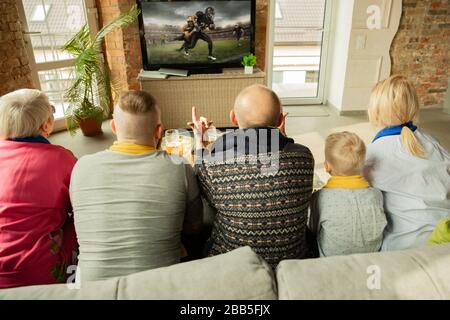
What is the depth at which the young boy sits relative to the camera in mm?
1320

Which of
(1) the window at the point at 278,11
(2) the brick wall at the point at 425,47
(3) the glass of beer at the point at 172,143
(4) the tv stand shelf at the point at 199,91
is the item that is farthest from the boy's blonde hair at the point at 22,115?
(2) the brick wall at the point at 425,47

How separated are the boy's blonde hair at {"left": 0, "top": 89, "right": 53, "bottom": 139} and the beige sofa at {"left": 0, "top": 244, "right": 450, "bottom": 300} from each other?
30.5 inches

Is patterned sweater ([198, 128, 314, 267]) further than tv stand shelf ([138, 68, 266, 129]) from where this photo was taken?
No

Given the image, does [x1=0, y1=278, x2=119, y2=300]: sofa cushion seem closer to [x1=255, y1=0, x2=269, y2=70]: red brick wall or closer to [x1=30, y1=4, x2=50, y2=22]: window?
[x1=30, y1=4, x2=50, y2=22]: window

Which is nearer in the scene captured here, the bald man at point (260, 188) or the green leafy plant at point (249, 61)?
the bald man at point (260, 188)

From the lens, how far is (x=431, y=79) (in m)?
4.89

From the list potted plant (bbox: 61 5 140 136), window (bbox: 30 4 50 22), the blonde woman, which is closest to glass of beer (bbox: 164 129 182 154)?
the blonde woman

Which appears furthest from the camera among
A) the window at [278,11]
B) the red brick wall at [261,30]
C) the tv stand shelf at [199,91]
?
the window at [278,11]

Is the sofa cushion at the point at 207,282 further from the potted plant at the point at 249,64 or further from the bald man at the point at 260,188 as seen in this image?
the potted plant at the point at 249,64

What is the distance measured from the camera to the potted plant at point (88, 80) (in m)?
3.87

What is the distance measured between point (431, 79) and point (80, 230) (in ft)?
17.1

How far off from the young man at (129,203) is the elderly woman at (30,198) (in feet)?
0.56

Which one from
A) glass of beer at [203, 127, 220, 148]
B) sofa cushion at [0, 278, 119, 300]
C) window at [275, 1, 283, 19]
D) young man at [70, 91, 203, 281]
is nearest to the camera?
sofa cushion at [0, 278, 119, 300]

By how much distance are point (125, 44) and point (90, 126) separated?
3.71 feet
